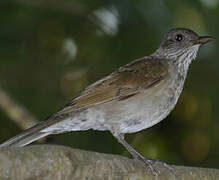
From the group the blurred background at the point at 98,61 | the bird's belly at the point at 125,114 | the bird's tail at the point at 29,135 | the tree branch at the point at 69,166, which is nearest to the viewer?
the tree branch at the point at 69,166

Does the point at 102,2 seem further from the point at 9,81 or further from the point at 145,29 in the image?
the point at 9,81

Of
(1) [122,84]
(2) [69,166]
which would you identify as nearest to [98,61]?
(1) [122,84]

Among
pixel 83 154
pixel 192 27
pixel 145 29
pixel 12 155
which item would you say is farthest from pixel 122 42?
pixel 12 155

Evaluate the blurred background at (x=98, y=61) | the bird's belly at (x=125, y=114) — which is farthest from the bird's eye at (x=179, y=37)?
the bird's belly at (x=125, y=114)

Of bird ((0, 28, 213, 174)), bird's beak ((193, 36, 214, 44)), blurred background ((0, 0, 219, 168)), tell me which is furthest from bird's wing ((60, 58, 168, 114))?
bird's beak ((193, 36, 214, 44))

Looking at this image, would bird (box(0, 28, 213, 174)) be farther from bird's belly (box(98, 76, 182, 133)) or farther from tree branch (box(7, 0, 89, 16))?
tree branch (box(7, 0, 89, 16))

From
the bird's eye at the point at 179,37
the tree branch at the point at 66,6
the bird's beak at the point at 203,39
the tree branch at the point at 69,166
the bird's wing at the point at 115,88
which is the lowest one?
the tree branch at the point at 69,166

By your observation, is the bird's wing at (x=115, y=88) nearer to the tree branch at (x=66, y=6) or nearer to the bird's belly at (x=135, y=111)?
the bird's belly at (x=135, y=111)
